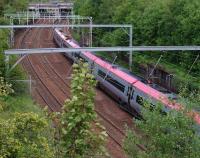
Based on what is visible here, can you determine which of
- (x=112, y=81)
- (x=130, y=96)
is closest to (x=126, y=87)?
(x=130, y=96)

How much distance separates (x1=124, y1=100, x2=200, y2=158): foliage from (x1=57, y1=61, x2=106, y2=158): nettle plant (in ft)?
14.1

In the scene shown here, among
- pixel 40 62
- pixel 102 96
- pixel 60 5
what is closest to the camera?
pixel 102 96

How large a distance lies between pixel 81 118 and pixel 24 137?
5.56 ft

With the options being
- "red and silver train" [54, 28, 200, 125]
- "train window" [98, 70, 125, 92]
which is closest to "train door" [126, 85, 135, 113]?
"red and silver train" [54, 28, 200, 125]

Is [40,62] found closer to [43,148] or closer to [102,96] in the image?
[102,96]

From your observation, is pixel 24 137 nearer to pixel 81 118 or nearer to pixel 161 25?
pixel 81 118

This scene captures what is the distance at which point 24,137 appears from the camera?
1137 centimetres

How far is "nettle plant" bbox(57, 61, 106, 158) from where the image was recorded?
10453 mm

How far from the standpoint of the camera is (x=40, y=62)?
54281 millimetres

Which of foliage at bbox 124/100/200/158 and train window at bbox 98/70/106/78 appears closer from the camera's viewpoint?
foliage at bbox 124/100/200/158

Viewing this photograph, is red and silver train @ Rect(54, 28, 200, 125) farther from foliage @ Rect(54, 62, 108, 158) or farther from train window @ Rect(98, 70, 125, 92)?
foliage @ Rect(54, 62, 108, 158)

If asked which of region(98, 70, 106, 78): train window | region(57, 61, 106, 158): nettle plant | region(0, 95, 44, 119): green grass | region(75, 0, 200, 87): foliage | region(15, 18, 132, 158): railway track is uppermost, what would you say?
region(57, 61, 106, 158): nettle plant

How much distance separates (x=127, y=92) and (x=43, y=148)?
22.5 meters

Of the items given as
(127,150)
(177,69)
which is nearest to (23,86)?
(177,69)
